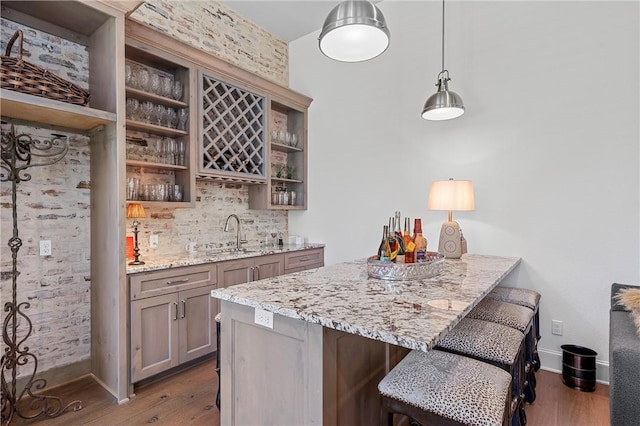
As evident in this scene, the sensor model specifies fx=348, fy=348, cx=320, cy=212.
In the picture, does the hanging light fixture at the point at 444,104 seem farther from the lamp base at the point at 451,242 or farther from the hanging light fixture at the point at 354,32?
the hanging light fixture at the point at 354,32

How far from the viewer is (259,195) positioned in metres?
4.06

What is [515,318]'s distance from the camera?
2104 millimetres

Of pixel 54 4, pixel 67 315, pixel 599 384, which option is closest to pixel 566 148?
pixel 599 384

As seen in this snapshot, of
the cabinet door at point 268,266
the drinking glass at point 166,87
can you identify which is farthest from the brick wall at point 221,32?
the cabinet door at point 268,266

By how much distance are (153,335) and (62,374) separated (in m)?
0.74

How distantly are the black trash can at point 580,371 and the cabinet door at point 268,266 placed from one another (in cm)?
260

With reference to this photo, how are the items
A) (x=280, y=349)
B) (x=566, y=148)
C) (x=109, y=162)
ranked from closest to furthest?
(x=280, y=349), (x=109, y=162), (x=566, y=148)

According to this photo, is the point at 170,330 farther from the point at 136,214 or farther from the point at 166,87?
the point at 166,87

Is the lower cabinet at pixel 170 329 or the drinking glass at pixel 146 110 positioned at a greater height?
the drinking glass at pixel 146 110

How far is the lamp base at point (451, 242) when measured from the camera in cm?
284

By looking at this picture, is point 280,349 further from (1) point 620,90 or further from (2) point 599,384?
(1) point 620,90

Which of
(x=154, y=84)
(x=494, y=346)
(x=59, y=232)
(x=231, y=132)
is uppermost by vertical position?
(x=154, y=84)

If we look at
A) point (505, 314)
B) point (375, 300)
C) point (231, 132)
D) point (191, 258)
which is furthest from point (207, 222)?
point (505, 314)

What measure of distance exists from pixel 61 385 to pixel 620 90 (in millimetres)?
4772
